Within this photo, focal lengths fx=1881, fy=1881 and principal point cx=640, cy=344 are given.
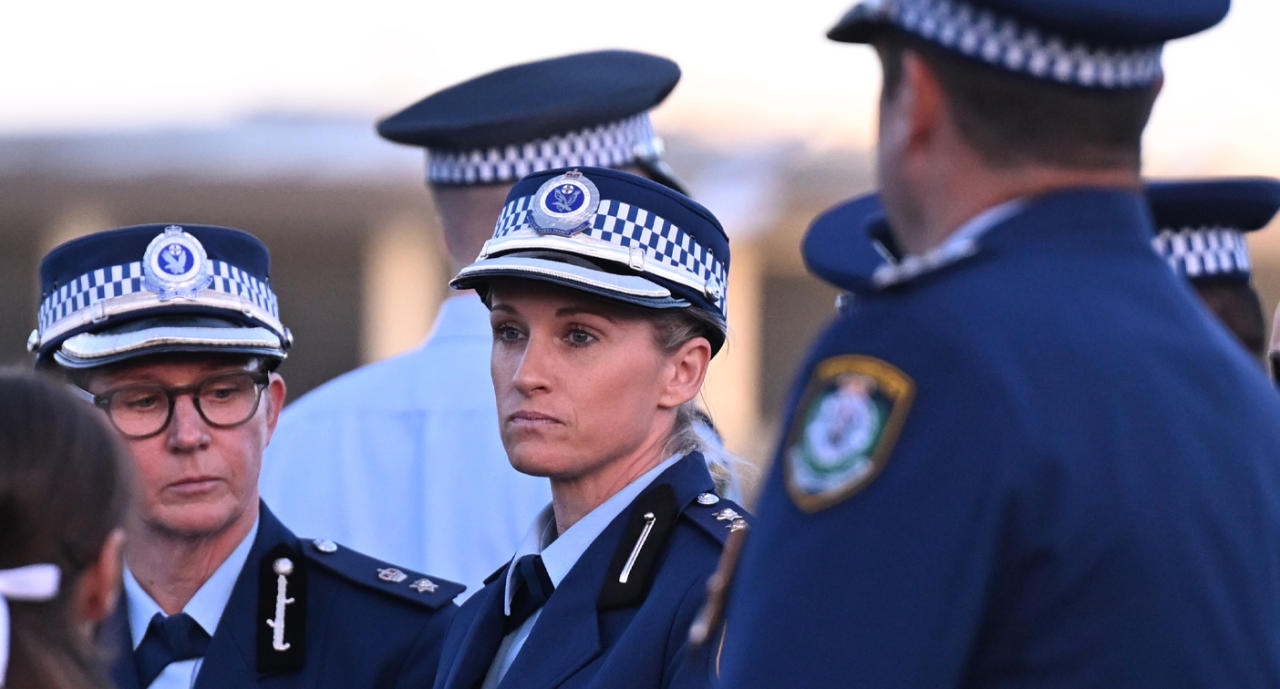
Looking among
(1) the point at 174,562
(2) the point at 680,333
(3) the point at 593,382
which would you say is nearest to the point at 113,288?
(1) the point at 174,562

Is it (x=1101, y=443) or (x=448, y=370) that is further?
(x=448, y=370)

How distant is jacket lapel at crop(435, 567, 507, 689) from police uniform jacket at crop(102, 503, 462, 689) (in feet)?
0.80

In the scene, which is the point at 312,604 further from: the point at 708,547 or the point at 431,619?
the point at 708,547

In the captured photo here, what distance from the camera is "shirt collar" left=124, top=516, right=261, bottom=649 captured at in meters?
3.54

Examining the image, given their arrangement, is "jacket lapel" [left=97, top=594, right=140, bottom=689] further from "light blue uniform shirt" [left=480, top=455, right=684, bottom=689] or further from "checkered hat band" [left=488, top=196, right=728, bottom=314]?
"checkered hat band" [left=488, top=196, right=728, bottom=314]

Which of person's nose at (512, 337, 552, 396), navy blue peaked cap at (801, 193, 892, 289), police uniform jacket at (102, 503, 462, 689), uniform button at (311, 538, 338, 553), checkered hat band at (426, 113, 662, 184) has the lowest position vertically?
police uniform jacket at (102, 503, 462, 689)

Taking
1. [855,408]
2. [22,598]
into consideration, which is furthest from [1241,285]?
[22,598]

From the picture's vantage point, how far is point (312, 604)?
3590mm

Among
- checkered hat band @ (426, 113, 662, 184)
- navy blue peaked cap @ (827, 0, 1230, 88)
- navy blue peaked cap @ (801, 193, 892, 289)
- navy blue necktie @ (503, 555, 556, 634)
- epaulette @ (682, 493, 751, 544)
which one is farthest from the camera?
checkered hat band @ (426, 113, 662, 184)

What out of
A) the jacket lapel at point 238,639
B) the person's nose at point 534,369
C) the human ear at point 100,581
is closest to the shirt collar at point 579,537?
the person's nose at point 534,369

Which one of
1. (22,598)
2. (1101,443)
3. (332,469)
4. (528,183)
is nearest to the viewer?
(1101,443)

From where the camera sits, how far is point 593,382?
3.29 metres

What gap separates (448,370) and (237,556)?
95 cm

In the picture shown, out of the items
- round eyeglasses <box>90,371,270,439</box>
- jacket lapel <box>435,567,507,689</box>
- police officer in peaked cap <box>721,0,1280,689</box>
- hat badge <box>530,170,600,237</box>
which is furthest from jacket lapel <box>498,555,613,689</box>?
police officer in peaked cap <box>721,0,1280,689</box>
